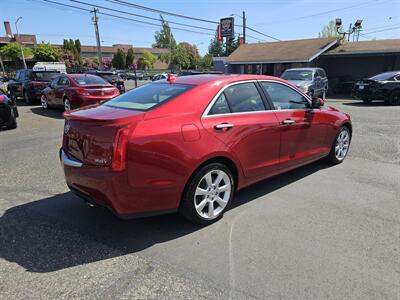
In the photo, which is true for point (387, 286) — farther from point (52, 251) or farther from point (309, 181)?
point (52, 251)

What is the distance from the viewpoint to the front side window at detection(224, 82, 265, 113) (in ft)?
12.8

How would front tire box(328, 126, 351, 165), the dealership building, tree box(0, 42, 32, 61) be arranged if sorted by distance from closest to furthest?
front tire box(328, 126, 351, 165) → the dealership building → tree box(0, 42, 32, 61)

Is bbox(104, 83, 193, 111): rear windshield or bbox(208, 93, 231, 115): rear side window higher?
bbox(104, 83, 193, 111): rear windshield

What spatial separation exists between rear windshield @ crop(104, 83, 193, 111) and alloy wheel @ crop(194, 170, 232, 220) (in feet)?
3.15

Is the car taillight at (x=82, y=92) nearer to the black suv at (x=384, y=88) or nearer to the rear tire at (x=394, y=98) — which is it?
the black suv at (x=384, y=88)

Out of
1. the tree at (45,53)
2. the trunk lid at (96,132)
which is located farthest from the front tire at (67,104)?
the tree at (45,53)

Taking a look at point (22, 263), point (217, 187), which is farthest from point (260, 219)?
point (22, 263)

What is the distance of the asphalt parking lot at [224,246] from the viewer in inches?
105

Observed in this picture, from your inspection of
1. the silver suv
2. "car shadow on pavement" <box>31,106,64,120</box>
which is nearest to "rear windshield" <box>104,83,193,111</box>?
"car shadow on pavement" <box>31,106,64,120</box>

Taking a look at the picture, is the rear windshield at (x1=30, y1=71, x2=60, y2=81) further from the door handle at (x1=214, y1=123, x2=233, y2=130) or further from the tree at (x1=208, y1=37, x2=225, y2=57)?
the tree at (x1=208, y1=37, x2=225, y2=57)

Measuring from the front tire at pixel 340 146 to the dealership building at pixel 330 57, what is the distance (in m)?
19.5

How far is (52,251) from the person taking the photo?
3.20 metres

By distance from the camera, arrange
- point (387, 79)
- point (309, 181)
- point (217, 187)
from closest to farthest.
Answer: point (217, 187)
point (309, 181)
point (387, 79)

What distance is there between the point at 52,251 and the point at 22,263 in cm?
27
